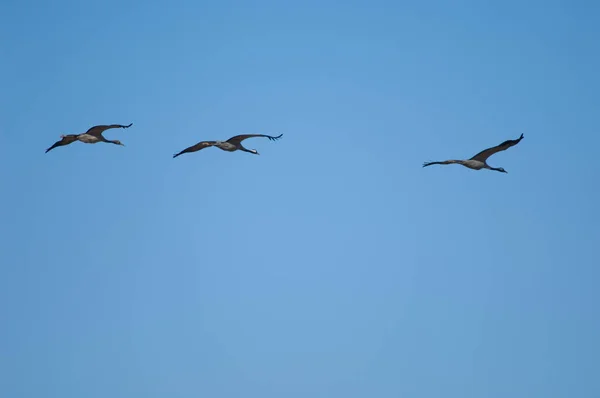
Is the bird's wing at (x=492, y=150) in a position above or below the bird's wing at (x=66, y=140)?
above

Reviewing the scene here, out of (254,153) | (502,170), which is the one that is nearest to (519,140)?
(502,170)

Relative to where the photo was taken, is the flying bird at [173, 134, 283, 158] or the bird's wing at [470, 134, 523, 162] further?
the flying bird at [173, 134, 283, 158]

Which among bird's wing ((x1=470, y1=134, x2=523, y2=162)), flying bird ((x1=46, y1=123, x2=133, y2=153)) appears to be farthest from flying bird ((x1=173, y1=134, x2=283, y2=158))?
bird's wing ((x1=470, y1=134, x2=523, y2=162))

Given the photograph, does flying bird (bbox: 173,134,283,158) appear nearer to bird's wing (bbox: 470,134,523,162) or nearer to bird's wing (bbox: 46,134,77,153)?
bird's wing (bbox: 46,134,77,153)

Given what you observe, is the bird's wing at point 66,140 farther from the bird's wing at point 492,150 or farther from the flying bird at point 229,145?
the bird's wing at point 492,150

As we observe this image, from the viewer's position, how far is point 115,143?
8600cm

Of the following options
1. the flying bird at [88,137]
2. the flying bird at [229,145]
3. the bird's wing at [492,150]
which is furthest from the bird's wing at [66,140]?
the bird's wing at [492,150]

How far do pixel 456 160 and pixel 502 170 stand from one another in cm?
278

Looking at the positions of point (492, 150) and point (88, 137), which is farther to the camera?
point (88, 137)

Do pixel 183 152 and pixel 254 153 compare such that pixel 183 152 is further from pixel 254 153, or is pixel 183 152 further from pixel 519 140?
pixel 519 140

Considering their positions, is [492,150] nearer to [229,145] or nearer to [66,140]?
[229,145]

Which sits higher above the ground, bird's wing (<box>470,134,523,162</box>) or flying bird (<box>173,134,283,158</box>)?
bird's wing (<box>470,134,523,162</box>)

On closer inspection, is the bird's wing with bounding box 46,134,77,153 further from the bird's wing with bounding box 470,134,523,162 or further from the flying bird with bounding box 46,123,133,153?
the bird's wing with bounding box 470,134,523,162

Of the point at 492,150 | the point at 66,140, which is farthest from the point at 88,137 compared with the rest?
the point at 492,150
